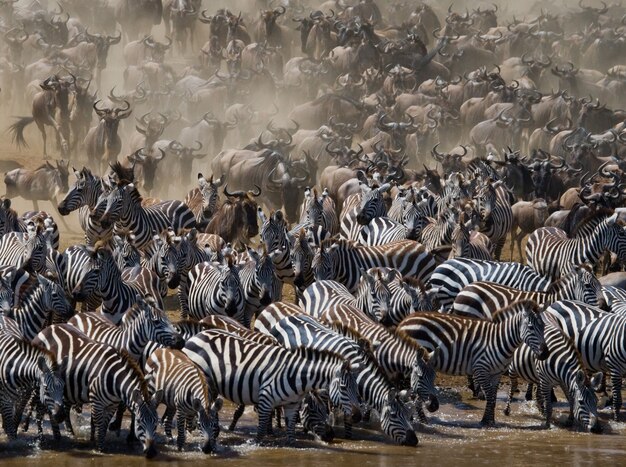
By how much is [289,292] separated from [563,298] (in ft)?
17.0

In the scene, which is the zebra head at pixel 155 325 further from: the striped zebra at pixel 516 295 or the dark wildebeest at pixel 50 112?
the dark wildebeest at pixel 50 112

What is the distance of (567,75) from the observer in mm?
39219

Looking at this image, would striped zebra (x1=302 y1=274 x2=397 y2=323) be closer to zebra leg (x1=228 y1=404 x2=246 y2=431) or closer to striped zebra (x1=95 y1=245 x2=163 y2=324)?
striped zebra (x1=95 y1=245 x2=163 y2=324)

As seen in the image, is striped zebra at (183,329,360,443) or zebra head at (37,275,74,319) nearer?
striped zebra at (183,329,360,443)

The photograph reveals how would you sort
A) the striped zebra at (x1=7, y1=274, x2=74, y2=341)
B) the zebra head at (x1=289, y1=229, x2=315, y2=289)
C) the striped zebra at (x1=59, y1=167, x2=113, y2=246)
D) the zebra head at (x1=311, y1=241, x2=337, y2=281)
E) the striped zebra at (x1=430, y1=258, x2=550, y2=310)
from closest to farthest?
the striped zebra at (x1=7, y1=274, x2=74, y2=341) < the striped zebra at (x1=430, y1=258, x2=550, y2=310) < the zebra head at (x1=311, y1=241, x2=337, y2=281) < the zebra head at (x1=289, y1=229, x2=315, y2=289) < the striped zebra at (x1=59, y1=167, x2=113, y2=246)

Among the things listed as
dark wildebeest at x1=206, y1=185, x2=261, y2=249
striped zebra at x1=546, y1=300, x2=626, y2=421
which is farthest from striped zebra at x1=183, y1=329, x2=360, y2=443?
dark wildebeest at x1=206, y1=185, x2=261, y2=249

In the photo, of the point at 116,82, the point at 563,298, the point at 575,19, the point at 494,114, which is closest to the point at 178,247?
the point at 563,298

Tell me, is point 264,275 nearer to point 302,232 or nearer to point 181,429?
point 302,232

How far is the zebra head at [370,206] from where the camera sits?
19406 mm

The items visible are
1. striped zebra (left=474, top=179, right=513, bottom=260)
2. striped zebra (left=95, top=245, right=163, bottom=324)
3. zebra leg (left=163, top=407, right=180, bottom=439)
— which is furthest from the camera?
striped zebra (left=474, top=179, right=513, bottom=260)

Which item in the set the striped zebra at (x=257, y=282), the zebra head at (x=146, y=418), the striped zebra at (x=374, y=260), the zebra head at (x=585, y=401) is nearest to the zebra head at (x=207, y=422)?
the zebra head at (x=146, y=418)

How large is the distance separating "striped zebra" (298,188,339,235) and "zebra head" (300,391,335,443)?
6.32m

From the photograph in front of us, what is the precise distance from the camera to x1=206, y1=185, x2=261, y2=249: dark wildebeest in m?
20.3

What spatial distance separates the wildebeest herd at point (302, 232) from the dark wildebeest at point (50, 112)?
62mm
